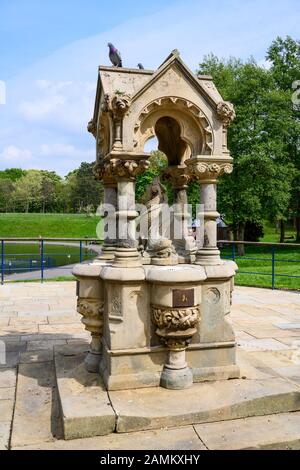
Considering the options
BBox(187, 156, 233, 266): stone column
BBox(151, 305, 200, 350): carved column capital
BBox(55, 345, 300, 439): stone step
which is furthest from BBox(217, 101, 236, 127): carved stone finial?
BBox(55, 345, 300, 439): stone step

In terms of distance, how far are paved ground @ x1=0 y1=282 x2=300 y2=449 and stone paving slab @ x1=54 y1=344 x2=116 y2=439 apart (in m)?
0.09

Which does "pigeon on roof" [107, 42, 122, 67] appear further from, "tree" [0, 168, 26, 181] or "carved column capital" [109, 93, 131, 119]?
"tree" [0, 168, 26, 181]

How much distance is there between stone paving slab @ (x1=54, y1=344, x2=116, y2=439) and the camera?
3631mm

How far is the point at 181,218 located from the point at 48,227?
49724 mm

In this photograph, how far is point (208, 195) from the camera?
4754 millimetres

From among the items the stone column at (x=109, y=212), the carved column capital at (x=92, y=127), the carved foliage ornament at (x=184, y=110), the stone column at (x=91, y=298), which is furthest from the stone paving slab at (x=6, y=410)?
the carved column capital at (x=92, y=127)

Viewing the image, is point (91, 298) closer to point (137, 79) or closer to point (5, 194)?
point (137, 79)

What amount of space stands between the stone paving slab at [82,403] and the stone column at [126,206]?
4.03ft

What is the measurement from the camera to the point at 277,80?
27.8m

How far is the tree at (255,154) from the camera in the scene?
21.9m

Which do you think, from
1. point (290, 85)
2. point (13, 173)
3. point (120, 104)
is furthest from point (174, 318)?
point (13, 173)
